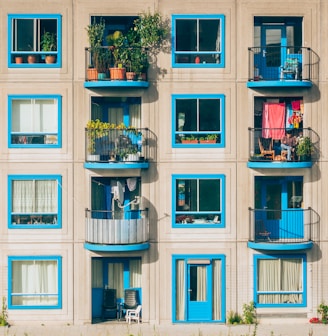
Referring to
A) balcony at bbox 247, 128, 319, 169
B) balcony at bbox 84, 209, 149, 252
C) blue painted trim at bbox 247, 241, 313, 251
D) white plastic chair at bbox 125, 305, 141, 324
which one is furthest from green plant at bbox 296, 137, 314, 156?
white plastic chair at bbox 125, 305, 141, 324

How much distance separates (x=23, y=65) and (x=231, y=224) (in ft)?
32.7

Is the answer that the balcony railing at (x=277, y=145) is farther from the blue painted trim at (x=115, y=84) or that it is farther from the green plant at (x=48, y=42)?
the green plant at (x=48, y=42)

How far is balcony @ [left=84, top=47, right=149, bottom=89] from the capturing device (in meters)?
35.0

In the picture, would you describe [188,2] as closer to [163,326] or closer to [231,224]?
[231,224]

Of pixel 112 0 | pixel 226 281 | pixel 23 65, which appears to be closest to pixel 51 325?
pixel 226 281

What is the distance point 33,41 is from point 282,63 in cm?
964

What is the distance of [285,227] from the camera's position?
35875mm

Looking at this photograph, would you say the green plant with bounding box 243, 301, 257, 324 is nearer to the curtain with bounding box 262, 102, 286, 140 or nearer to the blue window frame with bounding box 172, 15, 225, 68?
the curtain with bounding box 262, 102, 286, 140

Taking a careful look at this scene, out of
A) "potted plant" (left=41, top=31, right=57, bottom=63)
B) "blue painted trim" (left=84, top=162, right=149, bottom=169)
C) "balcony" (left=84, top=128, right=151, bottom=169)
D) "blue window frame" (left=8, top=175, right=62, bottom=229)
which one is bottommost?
"blue window frame" (left=8, top=175, right=62, bottom=229)

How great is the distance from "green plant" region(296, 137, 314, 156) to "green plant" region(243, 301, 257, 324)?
5.99m

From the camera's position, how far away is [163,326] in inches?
1396

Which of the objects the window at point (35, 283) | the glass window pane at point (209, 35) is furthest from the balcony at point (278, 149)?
the window at point (35, 283)

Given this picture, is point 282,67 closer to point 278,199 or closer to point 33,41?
point 278,199

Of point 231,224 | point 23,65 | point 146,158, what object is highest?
point 23,65
